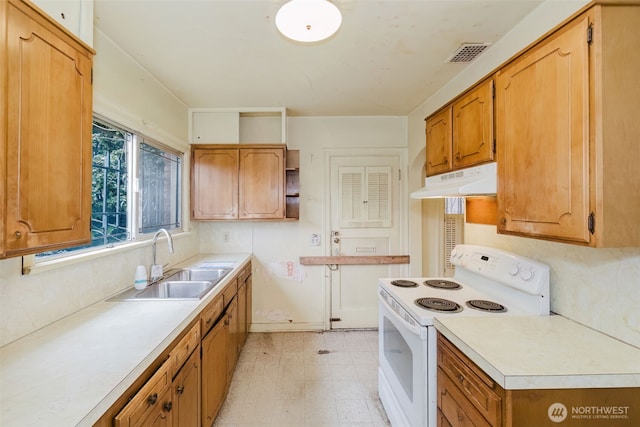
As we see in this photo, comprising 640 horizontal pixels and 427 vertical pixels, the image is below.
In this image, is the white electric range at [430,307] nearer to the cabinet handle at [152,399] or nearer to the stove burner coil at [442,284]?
the stove burner coil at [442,284]

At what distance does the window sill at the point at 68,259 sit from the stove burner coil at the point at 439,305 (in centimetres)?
188

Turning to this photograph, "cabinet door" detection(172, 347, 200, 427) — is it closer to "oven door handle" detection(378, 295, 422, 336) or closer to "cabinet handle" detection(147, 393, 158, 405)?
"cabinet handle" detection(147, 393, 158, 405)

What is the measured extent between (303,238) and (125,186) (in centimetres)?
185

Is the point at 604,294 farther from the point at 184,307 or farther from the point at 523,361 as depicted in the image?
the point at 184,307

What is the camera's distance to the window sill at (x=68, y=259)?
1175mm

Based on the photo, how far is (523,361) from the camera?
101 centimetres

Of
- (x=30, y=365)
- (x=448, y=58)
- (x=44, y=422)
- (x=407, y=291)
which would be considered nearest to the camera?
(x=44, y=422)

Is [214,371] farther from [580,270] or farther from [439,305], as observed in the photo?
[580,270]

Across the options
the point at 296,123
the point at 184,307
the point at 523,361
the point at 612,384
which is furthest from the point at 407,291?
the point at 296,123

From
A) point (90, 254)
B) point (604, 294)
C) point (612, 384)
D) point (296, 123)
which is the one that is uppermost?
point (296, 123)

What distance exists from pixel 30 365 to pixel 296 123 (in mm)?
2934

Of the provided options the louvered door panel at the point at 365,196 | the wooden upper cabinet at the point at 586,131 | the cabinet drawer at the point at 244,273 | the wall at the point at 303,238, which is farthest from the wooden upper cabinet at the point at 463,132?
the cabinet drawer at the point at 244,273

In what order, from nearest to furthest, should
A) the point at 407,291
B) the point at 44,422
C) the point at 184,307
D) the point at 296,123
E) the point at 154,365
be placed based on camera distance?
the point at 44,422
the point at 154,365
the point at 184,307
the point at 407,291
the point at 296,123

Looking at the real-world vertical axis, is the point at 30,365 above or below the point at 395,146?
below
